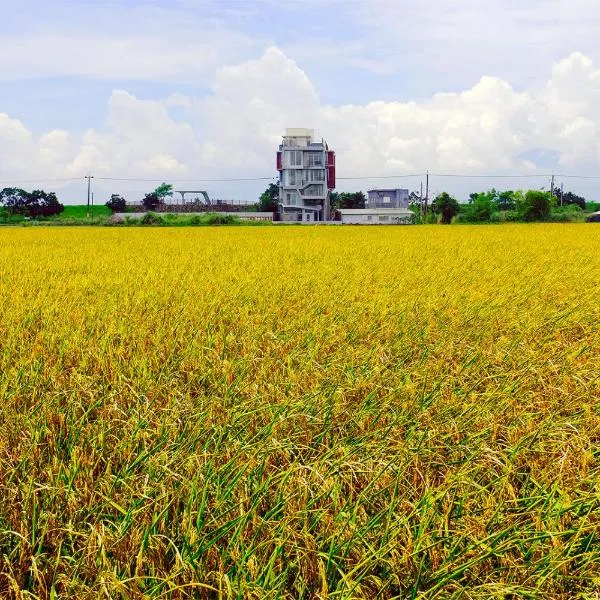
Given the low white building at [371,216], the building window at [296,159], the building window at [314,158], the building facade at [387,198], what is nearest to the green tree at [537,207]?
the low white building at [371,216]

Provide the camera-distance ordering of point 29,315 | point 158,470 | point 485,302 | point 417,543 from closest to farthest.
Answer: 1. point 417,543
2. point 158,470
3. point 29,315
4. point 485,302

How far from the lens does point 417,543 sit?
64.7 inches

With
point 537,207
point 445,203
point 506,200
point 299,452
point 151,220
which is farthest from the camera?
point 506,200

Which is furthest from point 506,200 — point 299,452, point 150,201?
point 299,452

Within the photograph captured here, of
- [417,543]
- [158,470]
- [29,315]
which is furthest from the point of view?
[29,315]

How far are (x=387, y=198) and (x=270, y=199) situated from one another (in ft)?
59.0

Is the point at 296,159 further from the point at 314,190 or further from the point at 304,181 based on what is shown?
the point at 314,190

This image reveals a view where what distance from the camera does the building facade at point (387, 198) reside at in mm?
81812

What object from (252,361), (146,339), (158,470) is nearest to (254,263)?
(146,339)

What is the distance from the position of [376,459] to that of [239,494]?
18.2 inches

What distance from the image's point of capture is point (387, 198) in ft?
270

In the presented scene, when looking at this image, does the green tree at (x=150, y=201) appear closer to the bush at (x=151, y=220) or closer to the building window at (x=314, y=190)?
the building window at (x=314, y=190)

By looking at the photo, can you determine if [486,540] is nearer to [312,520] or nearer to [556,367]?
[312,520]

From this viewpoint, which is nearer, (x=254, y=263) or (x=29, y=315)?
(x=29, y=315)
